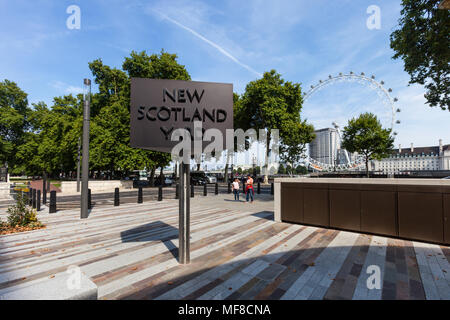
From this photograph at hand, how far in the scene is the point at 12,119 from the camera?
3616cm

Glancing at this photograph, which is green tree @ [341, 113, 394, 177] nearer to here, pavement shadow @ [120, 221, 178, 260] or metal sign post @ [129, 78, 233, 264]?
pavement shadow @ [120, 221, 178, 260]

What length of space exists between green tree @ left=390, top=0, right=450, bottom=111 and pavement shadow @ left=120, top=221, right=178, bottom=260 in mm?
16616

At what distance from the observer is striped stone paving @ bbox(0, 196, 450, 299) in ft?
11.9

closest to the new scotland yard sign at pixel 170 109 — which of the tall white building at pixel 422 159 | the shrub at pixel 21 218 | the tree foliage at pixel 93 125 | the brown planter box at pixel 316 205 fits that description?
the brown planter box at pixel 316 205

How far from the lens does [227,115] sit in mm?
4301

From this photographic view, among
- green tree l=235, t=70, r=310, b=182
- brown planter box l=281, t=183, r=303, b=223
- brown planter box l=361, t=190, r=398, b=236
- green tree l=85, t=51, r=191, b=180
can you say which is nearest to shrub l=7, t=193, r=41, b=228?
brown planter box l=281, t=183, r=303, b=223

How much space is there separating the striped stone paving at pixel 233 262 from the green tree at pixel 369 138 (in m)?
30.2

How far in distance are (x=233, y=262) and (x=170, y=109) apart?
3493 mm

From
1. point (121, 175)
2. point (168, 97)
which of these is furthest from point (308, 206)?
point (121, 175)

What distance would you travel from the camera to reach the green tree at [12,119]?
3597cm

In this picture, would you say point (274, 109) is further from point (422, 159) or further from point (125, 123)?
point (422, 159)
